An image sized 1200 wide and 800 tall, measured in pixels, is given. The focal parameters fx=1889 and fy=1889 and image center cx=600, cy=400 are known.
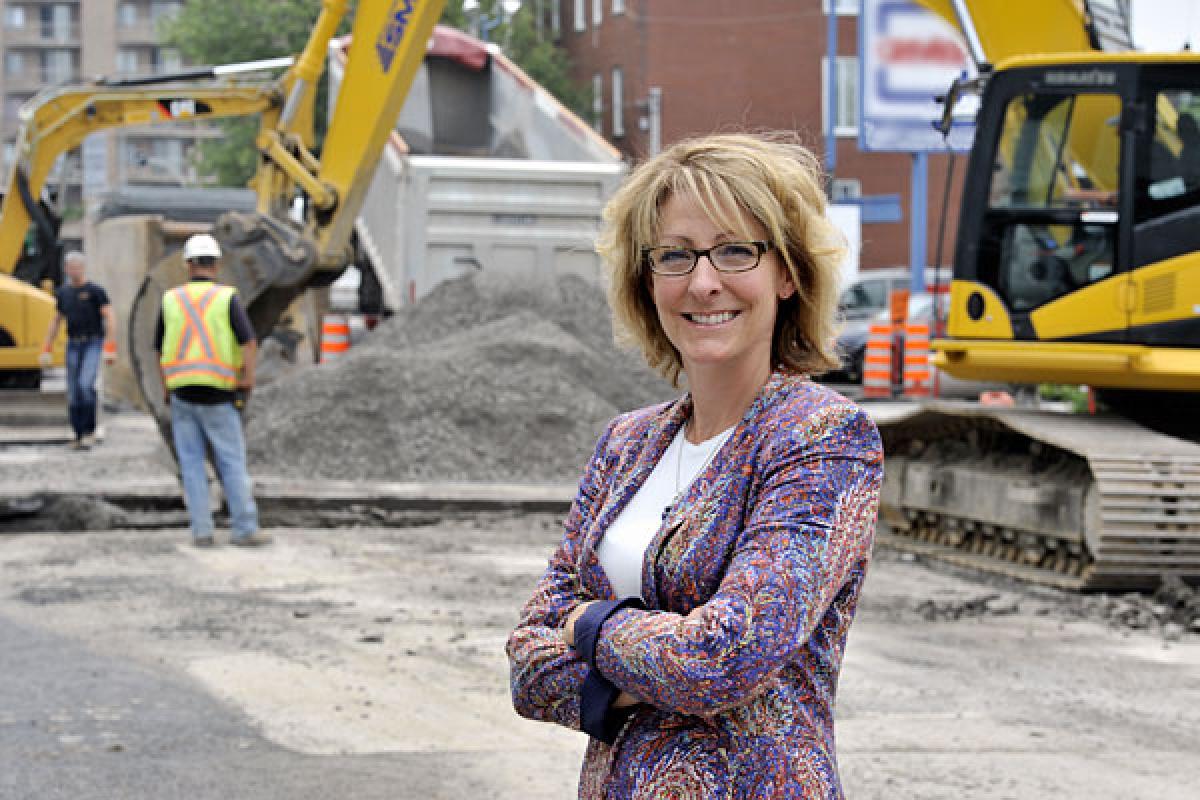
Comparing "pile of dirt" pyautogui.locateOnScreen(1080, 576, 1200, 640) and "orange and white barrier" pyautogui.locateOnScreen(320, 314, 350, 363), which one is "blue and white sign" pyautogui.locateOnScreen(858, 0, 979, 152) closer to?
"orange and white barrier" pyautogui.locateOnScreen(320, 314, 350, 363)

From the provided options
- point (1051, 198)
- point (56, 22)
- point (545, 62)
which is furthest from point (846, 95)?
point (56, 22)

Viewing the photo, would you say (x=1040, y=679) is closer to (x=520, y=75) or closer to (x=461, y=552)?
(x=461, y=552)

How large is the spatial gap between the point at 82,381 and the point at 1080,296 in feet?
32.6

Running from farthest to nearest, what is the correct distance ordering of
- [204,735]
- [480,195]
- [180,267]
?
[480,195], [180,267], [204,735]

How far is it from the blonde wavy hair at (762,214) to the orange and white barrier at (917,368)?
19892 mm

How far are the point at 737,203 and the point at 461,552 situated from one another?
8.50 metres

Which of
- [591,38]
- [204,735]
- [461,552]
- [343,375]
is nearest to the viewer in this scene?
[204,735]

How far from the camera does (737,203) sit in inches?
106

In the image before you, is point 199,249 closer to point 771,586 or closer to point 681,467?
point 681,467

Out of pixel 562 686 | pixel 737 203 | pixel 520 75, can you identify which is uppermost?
pixel 520 75

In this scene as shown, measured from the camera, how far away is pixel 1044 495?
10.2 meters

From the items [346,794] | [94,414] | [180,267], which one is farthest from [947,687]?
[94,414]

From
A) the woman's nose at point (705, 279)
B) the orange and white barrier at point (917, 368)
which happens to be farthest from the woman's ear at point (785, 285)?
the orange and white barrier at point (917, 368)

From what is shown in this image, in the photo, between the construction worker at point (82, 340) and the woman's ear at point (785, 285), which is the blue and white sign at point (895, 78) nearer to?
the construction worker at point (82, 340)
